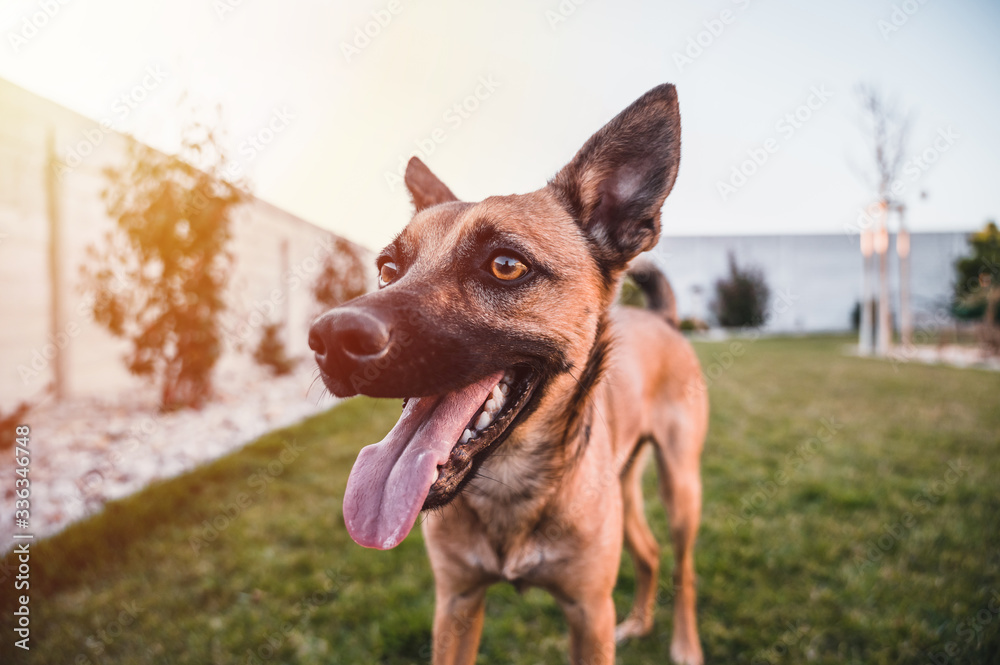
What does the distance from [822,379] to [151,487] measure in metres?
11.3

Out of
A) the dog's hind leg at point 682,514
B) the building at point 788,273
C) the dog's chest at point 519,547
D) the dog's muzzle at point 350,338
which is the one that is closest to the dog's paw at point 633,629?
the dog's hind leg at point 682,514

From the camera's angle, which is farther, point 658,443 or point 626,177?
point 658,443

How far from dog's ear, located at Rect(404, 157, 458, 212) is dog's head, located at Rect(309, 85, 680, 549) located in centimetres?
35

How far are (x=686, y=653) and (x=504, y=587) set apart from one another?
110 centimetres

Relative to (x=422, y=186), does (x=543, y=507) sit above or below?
below

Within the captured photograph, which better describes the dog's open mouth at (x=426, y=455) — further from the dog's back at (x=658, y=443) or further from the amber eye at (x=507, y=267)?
the dog's back at (x=658, y=443)

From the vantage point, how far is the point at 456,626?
75.7 inches

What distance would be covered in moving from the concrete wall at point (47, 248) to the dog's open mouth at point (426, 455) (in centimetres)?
475

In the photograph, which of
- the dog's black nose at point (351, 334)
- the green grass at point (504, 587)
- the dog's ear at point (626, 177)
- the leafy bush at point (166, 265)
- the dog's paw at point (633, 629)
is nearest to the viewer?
the dog's black nose at point (351, 334)

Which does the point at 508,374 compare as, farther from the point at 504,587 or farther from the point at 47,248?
the point at 47,248

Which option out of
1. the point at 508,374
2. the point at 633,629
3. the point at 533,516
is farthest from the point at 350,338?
the point at 633,629

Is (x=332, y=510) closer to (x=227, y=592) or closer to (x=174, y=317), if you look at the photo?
(x=227, y=592)

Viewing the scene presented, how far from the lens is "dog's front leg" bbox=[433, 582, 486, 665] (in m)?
1.91

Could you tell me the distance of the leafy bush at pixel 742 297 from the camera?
2617 centimetres
